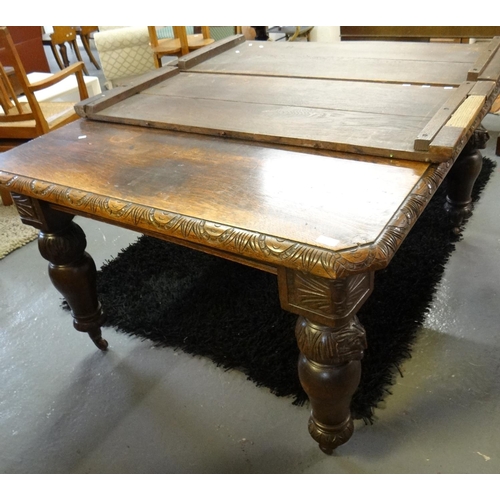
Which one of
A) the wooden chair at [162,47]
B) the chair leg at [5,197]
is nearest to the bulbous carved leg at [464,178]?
the chair leg at [5,197]

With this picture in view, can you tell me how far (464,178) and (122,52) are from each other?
2648 millimetres

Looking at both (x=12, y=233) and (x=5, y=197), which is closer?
(x=12, y=233)

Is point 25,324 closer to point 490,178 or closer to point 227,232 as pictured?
point 227,232

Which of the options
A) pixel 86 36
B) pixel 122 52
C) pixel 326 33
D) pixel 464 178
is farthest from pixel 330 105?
pixel 86 36

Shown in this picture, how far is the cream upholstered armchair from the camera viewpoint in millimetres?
3336

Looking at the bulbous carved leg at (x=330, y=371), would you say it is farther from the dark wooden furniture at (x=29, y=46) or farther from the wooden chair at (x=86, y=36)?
the wooden chair at (x=86, y=36)

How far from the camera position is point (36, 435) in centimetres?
124

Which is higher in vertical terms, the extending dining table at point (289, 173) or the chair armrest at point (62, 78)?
the extending dining table at point (289, 173)

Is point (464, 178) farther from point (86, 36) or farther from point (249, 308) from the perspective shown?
point (86, 36)

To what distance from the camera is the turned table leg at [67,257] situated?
1.13 m

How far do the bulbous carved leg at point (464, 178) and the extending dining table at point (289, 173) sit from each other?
2 cm

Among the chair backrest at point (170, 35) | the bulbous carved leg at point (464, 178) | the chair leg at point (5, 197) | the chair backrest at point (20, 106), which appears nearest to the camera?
the bulbous carved leg at point (464, 178)

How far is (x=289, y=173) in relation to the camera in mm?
942

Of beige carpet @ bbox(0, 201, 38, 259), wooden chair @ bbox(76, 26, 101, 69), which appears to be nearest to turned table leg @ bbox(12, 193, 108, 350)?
beige carpet @ bbox(0, 201, 38, 259)
